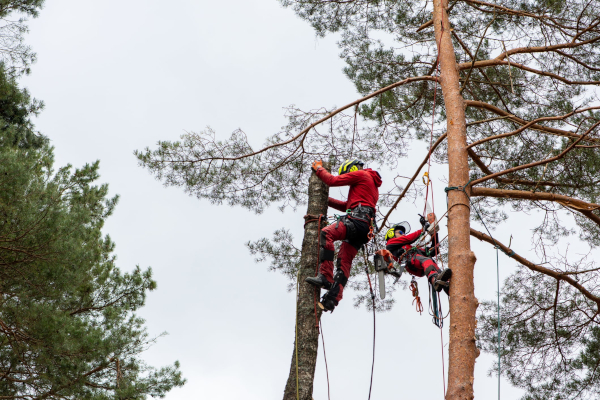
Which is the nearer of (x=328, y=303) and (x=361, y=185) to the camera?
(x=328, y=303)

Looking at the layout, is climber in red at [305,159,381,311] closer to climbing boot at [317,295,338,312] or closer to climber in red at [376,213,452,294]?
A: climbing boot at [317,295,338,312]

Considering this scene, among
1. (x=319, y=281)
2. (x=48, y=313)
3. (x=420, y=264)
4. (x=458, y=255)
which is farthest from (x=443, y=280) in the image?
(x=48, y=313)

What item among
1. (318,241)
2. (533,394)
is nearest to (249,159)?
(318,241)

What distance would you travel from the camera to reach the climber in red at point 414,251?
233 inches

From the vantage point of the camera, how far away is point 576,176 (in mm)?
7082

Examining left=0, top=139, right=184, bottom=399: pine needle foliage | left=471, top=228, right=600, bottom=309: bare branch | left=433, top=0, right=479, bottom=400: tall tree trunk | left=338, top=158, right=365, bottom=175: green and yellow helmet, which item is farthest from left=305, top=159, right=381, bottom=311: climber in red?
left=0, top=139, right=184, bottom=399: pine needle foliage

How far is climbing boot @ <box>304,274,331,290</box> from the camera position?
18.2 ft

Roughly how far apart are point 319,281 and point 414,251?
1.16 metres

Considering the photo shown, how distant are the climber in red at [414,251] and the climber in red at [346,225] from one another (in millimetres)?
324

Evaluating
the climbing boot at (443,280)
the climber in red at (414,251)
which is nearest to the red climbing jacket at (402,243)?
the climber in red at (414,251)

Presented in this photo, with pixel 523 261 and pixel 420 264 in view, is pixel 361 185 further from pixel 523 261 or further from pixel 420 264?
pixel 523 261

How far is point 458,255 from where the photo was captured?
517 centimetres

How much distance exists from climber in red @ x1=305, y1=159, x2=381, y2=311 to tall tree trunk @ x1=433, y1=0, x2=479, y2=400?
862 mm

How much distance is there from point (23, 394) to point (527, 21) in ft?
25.7
